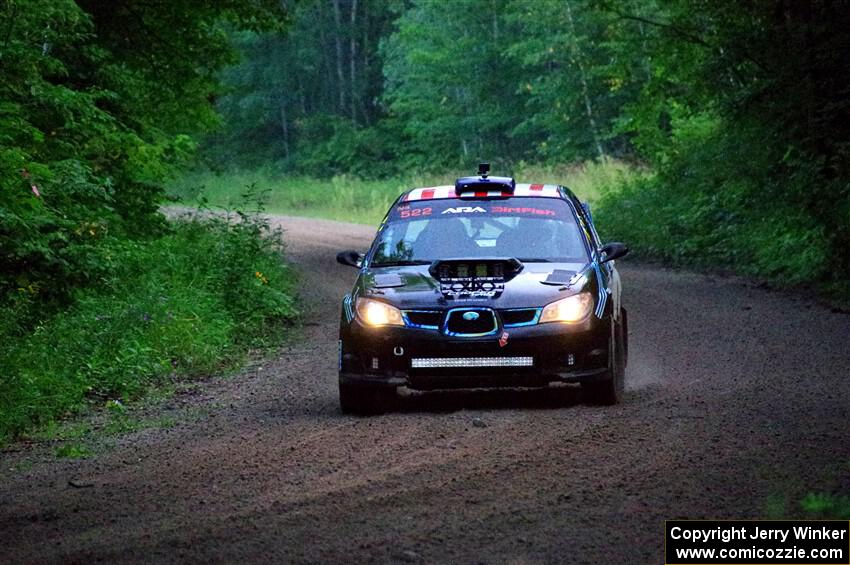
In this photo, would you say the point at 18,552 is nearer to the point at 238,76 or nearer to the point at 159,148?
the point at 159,148

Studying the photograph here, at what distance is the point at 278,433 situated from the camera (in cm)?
1029

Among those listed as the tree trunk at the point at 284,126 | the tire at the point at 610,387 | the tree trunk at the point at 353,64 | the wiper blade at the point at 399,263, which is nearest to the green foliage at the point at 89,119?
the wiper blade at the point at 399,263

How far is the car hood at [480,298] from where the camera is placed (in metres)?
10.7

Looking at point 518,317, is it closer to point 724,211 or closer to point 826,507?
point 826,507

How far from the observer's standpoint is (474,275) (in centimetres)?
1112

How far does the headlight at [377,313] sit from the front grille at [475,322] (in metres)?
0.43

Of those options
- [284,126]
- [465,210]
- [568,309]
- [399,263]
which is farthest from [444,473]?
[284,126]

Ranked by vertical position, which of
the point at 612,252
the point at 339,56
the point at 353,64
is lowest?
the point at 612,252

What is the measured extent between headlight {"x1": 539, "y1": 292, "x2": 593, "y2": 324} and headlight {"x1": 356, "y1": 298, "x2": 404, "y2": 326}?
106 centimetres

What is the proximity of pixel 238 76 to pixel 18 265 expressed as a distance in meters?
59.7

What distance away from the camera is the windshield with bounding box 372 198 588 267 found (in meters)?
11.8

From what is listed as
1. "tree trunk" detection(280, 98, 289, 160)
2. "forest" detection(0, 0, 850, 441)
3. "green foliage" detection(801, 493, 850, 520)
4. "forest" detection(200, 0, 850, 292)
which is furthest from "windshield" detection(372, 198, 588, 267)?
"tree trunk" detection(280, 98, 289, 160)

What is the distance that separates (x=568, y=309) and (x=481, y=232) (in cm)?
162

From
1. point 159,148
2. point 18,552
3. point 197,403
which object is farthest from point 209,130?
point 18,552
